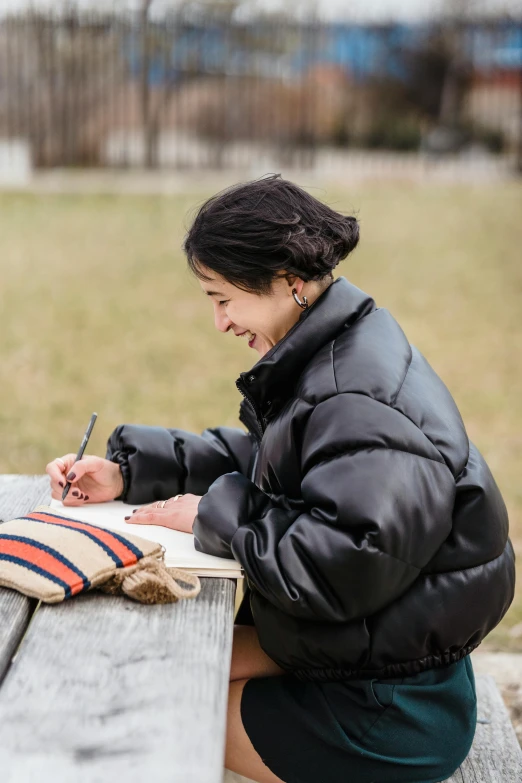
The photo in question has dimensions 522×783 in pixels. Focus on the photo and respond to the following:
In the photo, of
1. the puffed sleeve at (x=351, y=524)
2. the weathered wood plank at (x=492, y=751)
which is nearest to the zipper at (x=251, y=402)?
the puffed sleeve at (x=351, y=524)

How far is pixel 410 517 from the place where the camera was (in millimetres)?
1485

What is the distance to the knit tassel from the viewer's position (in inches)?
60.5

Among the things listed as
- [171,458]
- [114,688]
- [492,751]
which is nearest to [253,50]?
[171,458]

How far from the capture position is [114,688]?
51.6 inches

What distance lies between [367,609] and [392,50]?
12.5 m

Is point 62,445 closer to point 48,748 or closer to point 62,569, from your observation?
point 62,569

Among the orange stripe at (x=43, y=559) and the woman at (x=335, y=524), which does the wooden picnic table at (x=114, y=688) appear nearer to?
the orange stripe at (x=43, y=559)

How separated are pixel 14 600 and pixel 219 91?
10802mm

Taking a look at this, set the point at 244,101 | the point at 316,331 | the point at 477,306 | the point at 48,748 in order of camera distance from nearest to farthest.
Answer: the point at 48,748, the point at 316,331, the point at 477,306, the point at 244,101

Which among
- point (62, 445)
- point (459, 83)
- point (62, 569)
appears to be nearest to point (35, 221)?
point (62, 445)

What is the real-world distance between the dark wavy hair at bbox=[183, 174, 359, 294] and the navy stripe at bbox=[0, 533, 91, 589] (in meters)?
0.59

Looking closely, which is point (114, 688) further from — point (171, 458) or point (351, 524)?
point (171, 458)

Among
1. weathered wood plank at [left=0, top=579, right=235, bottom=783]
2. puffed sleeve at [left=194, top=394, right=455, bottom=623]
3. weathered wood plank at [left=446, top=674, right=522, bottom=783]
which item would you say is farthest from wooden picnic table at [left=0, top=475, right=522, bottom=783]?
weathered wood plank at [left=446, top=674, right=522, bottom=783]

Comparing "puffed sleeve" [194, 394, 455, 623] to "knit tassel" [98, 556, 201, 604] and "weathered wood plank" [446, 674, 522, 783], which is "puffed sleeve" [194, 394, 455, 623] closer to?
"knit tassel" [98, 556, 201, 604]
